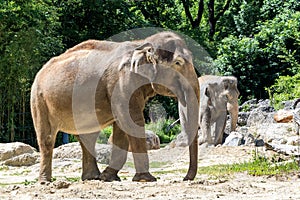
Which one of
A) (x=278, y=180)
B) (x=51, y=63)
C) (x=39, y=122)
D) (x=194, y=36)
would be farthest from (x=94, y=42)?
(x=194, y=36)

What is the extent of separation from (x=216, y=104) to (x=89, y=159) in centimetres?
851

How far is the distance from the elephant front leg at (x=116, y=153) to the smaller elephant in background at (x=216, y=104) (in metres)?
8.45

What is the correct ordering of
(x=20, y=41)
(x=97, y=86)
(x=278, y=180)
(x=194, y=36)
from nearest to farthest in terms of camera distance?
(x=278, y=180) < (x=97, y=86) < (x=20, y=41) < (x=194, y=36)

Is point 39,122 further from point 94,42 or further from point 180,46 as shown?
point 180,46

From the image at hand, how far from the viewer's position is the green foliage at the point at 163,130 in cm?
2264

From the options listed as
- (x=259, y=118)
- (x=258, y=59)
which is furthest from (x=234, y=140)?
(x=258, y=59)

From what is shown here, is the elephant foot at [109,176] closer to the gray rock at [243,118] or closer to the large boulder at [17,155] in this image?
the large boulder at [17,155]

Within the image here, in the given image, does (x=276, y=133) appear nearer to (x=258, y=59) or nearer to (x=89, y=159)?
(x=89, y=159)

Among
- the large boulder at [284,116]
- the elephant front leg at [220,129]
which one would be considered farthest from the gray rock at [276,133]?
the elephant front leg at [220,129]

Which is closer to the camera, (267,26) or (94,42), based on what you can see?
(94,42)

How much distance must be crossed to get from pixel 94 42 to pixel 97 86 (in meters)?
0.83

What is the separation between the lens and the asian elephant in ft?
24.9

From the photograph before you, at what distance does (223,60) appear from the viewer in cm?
2770

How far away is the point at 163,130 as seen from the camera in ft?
76.5
